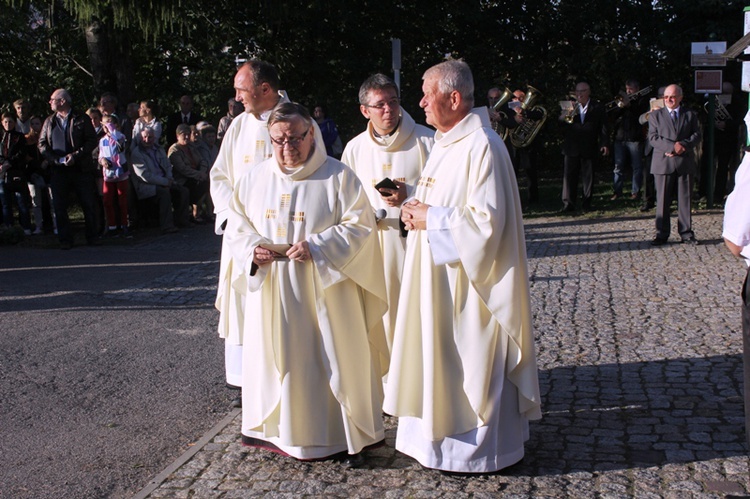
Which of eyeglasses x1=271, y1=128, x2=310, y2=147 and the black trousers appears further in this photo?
eyeglasses x1=271, y1=128, x2=310, y2=147

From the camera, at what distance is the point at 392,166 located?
245 inches

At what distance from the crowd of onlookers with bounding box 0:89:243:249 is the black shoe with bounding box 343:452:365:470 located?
28.6 ft

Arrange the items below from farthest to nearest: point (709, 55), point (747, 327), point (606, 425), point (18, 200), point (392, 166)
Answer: point (709, 55) < point (18, 200) < point (392, 166) < point (606, 425) < point (747, 327)

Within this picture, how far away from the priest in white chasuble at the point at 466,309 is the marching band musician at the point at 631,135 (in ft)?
41.6

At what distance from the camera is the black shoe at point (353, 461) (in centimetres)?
507

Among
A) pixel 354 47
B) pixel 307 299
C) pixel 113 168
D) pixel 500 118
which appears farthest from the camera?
pixel 354 47

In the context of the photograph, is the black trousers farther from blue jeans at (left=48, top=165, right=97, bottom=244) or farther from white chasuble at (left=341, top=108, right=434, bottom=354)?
blue jeans at (left=48, top=165, right=97, bottom=244)

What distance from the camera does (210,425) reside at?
5.93m

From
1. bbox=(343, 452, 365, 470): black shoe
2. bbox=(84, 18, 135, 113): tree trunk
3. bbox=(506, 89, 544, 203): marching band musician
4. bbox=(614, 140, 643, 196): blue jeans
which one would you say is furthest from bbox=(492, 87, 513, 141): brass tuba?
bbox=(343, 452, 365, 470): black shoe

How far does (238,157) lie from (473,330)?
7.83ft

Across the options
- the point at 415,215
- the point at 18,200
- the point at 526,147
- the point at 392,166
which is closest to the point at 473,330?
the point at 415,215

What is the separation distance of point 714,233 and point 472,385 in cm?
942

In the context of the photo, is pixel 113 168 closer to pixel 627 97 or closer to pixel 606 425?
pixel 627 97

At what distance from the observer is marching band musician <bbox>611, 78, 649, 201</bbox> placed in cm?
1686
